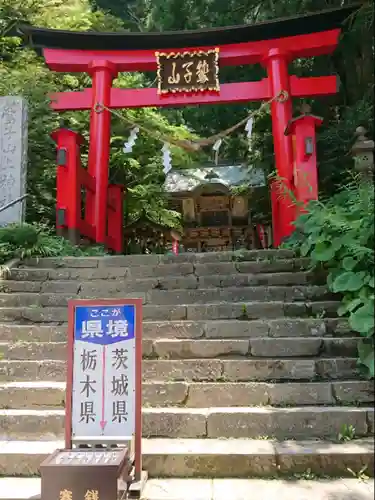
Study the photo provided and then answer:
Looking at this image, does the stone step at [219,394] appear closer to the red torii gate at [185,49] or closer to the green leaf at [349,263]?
the green leaf at [349,263]

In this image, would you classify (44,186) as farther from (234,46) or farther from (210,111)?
(210,111)

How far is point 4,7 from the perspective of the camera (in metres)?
10.4

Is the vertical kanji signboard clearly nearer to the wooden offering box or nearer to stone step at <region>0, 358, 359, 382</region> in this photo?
the wooden offering box

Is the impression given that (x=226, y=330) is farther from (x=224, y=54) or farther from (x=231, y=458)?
(x=224, y=54)

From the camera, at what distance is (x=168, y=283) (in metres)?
5.38

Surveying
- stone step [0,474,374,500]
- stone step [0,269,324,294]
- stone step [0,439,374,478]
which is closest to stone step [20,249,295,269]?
stone step [0,269,324,294]

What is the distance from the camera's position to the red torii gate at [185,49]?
839 centimetres

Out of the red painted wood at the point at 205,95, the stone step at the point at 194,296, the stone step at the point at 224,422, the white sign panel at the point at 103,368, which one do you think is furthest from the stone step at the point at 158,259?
the red painted wood at the point at 205,95

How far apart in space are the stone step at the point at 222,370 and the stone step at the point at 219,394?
0.12m

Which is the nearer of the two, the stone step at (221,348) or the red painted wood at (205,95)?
the stone step at (221,348)

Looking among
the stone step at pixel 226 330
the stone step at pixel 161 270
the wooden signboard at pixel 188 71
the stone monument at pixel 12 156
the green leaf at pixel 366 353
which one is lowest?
the green leaf at pixel 366 353

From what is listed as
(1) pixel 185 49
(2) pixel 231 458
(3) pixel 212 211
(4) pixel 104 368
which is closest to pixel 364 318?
Result: (2) pixel 231 458

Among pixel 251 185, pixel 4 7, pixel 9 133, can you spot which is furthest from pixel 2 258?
pixel 251 185

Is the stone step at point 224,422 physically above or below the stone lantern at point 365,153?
below
